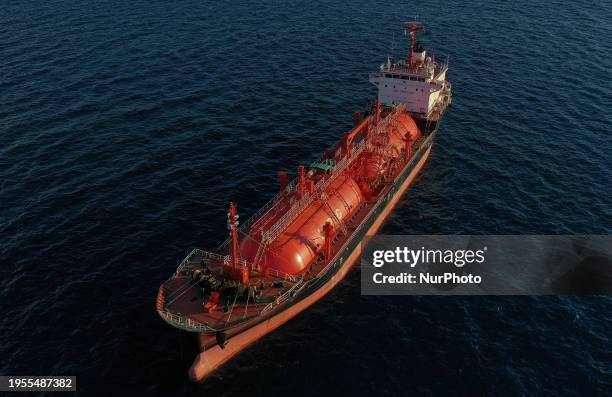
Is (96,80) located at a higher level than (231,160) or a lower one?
higher

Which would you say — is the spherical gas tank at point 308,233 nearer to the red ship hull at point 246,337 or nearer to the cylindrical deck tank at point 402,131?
the red ship hull at point 246,337

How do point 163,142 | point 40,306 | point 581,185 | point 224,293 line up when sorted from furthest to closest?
point 163,142 → point 581,185 → point 40,306 → point 224,293

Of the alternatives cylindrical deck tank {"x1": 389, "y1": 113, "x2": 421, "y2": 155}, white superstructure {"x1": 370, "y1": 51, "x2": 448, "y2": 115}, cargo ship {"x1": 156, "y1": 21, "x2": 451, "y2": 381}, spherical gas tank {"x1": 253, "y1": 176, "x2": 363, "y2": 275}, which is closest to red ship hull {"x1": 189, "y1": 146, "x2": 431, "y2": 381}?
cargo ship {"x1": 156, "y1": 21, "x2": 451, "y2": 381}

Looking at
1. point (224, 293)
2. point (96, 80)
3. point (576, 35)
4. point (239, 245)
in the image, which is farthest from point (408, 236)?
point (576, 35)

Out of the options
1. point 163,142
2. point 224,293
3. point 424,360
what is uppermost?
point 163,142

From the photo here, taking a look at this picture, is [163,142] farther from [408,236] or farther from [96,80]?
[408,236]

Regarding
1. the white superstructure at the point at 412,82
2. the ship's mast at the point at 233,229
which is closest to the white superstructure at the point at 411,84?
the white superstructure at the point at 412,82

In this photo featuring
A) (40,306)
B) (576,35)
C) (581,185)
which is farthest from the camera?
(576,35)

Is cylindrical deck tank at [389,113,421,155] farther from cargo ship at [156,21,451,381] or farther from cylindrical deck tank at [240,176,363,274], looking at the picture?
cylindrical deck tank at [240,176,363,274]

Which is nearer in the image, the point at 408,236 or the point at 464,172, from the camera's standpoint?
the point at 408,236
